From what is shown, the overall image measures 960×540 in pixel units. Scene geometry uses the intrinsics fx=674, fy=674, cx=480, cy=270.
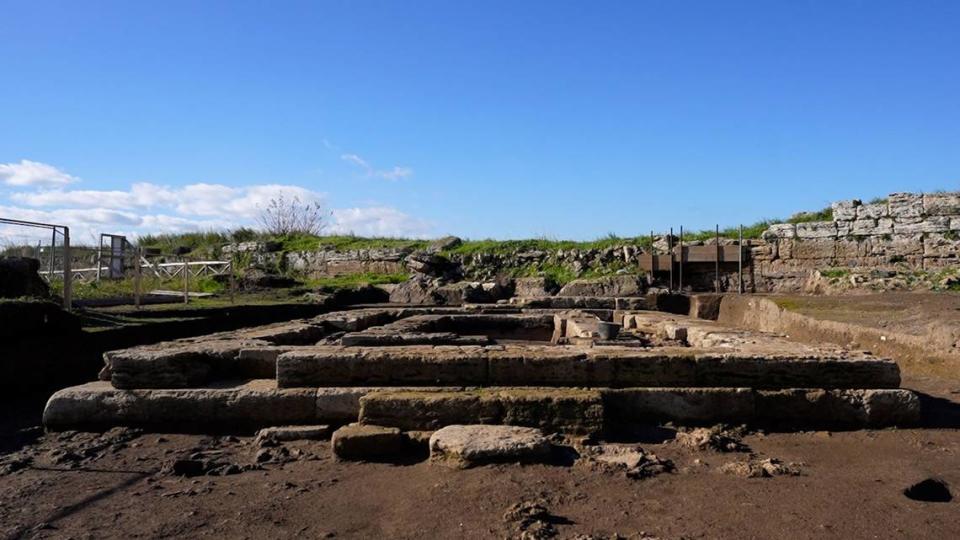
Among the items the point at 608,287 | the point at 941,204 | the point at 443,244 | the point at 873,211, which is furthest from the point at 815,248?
the point at 443,244

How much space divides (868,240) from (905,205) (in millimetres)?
1305

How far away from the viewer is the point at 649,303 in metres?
14.6

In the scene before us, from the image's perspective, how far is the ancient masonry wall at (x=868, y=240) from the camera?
55.3ft

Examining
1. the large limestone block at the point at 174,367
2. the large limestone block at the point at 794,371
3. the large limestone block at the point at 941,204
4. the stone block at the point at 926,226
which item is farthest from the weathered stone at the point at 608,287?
the large limestone block at the point at 174,367

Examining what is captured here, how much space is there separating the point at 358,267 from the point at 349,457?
19640 mm

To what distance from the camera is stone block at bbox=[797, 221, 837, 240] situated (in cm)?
1797

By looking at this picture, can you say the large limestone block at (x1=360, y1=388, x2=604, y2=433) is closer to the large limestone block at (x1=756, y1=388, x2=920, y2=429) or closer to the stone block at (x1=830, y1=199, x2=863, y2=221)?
the large limestone block at (x1=756, y1=388, x2=920, y2=429)

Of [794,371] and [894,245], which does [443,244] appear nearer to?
[894,245]

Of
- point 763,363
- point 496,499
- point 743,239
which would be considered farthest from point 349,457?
point 743,239

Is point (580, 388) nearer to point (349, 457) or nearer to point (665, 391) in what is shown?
point (665, 391)

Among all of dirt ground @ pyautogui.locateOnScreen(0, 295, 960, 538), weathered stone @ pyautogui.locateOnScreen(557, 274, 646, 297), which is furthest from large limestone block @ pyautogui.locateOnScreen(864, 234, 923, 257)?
dirt ground @ pyautogui.locateOnScreen(0, 295, 960, 538)

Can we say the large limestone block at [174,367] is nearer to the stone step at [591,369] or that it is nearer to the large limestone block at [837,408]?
the stone step at [591,369]

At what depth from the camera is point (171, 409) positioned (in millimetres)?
5125

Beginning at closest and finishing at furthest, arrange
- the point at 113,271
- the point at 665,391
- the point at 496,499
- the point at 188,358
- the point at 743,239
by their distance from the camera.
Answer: the point at 496,499 < the point at 665,391 < the point at 188,358 < the point at 113,271 < the point at 743,239
